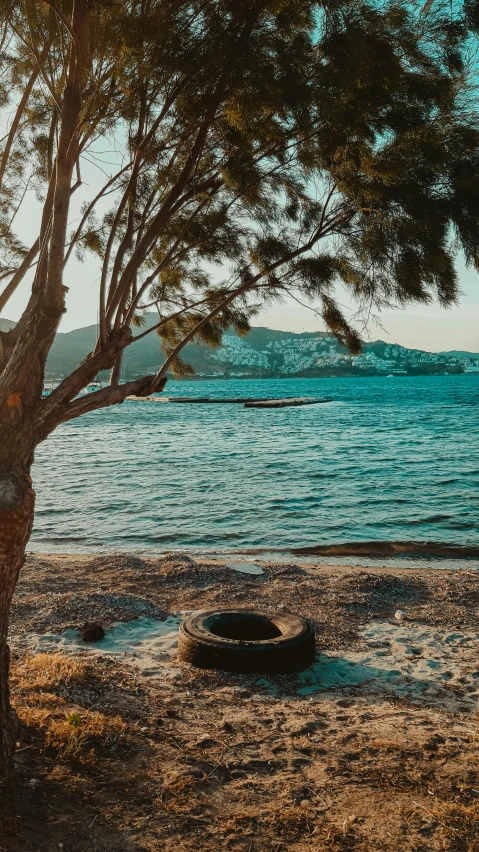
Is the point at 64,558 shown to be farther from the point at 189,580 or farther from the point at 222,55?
the point at 222,55

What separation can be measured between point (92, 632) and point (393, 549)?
936 centimetres

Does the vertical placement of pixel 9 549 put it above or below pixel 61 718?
above

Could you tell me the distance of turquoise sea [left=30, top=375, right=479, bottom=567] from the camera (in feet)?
55.2

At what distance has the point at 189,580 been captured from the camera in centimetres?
1134

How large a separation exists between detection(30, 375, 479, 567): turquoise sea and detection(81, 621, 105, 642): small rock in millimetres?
7238

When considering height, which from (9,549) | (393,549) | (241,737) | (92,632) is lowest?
(393,549)

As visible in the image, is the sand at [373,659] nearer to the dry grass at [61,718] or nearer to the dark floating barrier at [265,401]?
the dry grass at [61,718]

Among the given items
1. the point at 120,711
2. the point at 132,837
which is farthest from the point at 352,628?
the point at 132,837

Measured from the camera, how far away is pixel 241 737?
209 inches

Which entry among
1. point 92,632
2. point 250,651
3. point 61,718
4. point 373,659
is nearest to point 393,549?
point 373,659

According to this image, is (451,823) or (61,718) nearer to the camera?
(451,823)

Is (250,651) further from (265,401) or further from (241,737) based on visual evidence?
(265,401)

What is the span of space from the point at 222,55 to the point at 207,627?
6.20 metres

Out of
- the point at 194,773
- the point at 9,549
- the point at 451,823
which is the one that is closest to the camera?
the point at 451,823
